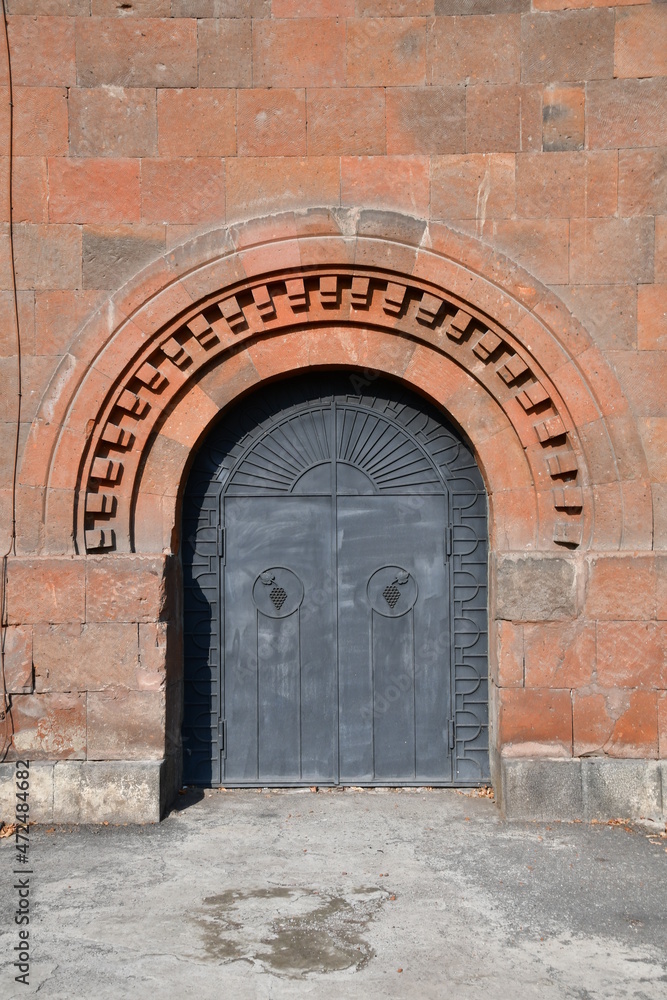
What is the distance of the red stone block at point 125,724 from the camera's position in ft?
21.2

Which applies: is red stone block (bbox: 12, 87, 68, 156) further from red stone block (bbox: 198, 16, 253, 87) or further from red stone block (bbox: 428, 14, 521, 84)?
red stone block (bbox: 428, 14, 521, 84)

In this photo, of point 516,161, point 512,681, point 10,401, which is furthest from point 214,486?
point 516,161

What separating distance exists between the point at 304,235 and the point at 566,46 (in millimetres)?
2219

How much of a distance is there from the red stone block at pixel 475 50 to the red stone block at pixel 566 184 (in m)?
0.62

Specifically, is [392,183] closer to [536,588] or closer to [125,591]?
[536,588]

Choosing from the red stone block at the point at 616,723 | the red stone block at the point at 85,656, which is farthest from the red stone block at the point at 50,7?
the red stone block at the point at 616,723

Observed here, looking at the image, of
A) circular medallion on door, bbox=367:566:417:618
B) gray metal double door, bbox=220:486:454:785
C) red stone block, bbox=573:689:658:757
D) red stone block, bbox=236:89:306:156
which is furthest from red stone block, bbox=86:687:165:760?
red stone block, bbox=236:89:306:156

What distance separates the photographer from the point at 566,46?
6605mm

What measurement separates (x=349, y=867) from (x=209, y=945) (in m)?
1.21

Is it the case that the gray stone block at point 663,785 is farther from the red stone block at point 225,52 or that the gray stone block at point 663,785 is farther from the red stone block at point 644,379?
the red stone block at point 225,52

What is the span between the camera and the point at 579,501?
653 centimetres

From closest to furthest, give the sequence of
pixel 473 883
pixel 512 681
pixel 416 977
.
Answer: pixel 416 977, pixel 473 883, pixel 512 681

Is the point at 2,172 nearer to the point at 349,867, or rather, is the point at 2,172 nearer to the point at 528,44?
the point at 528,44

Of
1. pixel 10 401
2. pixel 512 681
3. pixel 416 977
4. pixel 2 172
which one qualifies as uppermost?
pixel 2 172
